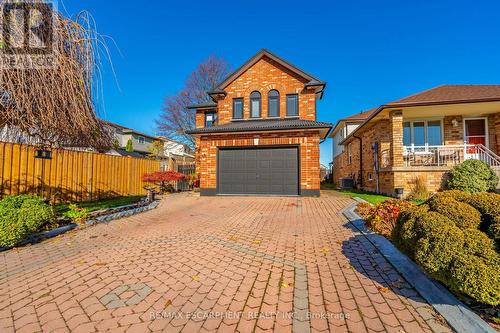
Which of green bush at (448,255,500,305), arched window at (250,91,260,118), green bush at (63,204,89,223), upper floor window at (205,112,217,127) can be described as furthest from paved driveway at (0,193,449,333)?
upper floor window at (205,112,217,127)

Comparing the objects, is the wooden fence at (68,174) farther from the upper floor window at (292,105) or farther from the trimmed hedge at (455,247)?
the upper floor window at (292,105)

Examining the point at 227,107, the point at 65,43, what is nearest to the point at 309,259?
the point at 65,43

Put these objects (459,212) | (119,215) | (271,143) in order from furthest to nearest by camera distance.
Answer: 1. (271,143)
2. (119,215)
3. (459,212)

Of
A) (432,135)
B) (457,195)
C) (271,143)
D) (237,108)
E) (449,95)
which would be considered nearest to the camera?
(457,195)

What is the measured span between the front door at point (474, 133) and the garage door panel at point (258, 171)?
886cm

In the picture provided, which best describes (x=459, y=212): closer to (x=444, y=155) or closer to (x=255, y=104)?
(x=444, y=155)

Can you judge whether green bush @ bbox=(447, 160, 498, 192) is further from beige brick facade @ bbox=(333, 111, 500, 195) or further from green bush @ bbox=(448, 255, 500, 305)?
green bush @ bbox=(448, 255, 500, 305)

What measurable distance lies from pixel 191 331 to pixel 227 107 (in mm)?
13631

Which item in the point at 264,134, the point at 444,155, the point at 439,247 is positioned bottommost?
the point at 439,247

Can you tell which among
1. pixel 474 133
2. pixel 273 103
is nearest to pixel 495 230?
pixel 273 103

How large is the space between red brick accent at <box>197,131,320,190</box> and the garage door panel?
34 centimetres

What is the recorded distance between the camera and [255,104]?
46.8ft

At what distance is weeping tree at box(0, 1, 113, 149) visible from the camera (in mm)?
4246

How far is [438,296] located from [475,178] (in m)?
9.62
